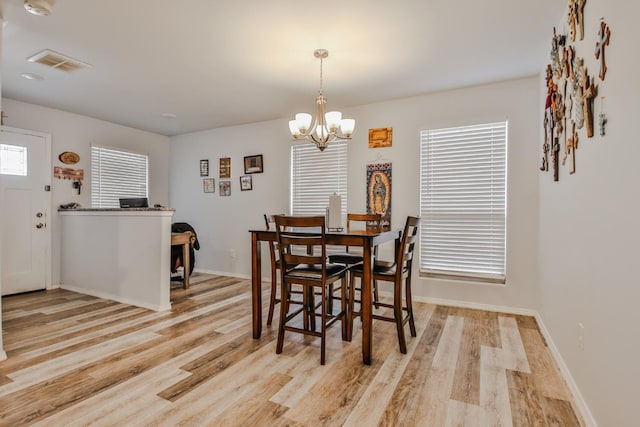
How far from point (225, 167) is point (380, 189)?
104 inches

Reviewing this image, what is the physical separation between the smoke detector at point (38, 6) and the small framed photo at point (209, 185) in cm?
340

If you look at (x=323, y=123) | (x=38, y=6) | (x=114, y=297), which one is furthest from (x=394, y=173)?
(x=114, y=297)

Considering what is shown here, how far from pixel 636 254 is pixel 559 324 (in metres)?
1.42

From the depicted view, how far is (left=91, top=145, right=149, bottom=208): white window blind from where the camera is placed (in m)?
4.95

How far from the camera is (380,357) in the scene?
2.39 metres

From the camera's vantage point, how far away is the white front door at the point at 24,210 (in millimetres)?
4000

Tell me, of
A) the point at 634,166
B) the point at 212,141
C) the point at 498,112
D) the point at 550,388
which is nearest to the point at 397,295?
the point at 550,388

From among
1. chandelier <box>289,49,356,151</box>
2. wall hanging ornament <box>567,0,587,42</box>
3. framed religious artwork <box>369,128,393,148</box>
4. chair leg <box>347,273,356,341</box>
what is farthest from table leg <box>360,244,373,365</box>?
framed religious artwork <box>369,128,393,148</box>

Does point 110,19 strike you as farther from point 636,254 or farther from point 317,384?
point 636,254

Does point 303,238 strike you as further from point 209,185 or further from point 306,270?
point 209,185

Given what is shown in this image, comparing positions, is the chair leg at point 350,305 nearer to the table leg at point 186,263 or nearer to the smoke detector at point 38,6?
the table leg at point 186,263

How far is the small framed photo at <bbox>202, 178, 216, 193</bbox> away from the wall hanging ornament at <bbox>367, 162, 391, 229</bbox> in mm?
2725

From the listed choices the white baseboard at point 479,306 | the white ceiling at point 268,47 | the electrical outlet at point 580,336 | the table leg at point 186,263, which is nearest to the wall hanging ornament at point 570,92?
the white ceiling at point 268,47

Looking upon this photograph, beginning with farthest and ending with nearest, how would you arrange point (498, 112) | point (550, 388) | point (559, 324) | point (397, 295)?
point (498, 112) → point (397, 295) → point (559, 324) → point (550, 388)
